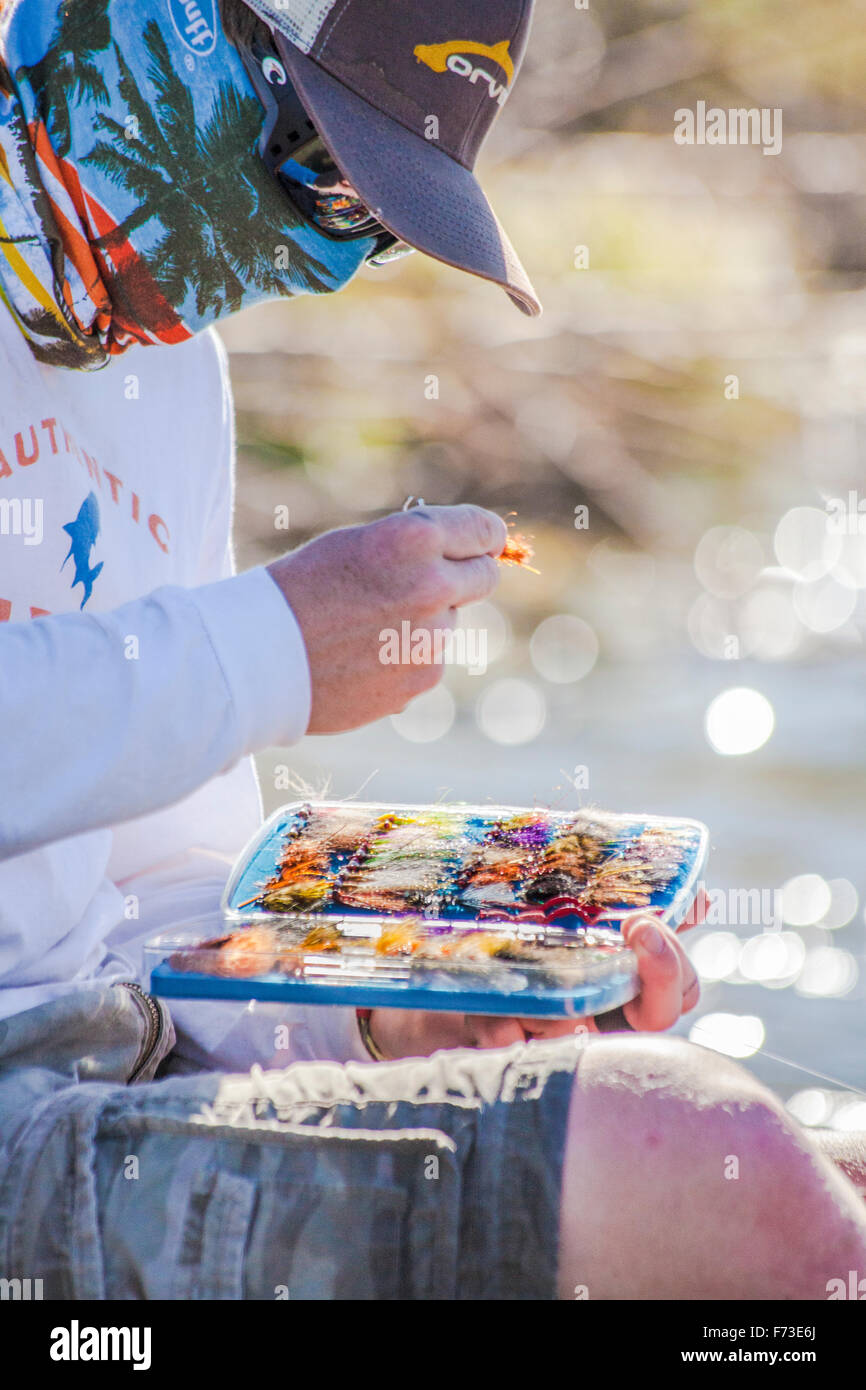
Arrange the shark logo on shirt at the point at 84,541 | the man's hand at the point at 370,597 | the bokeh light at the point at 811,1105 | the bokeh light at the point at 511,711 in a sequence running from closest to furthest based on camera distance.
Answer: the man's hand at the point at 370,597
the shark logo on shirt at the point at 84,541
the bokeh light at the point at 811,1105
the bokeh light at the point at 511,711

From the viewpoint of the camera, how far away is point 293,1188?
93cm

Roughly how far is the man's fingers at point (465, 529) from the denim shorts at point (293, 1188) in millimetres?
439

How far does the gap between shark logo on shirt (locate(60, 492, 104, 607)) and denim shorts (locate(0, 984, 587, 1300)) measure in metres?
0.53

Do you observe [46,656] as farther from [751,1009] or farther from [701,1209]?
[751,1009]

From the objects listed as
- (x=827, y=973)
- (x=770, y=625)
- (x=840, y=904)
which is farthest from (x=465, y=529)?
(x=770, y=625)

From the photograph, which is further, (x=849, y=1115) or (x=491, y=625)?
(x=491, y=625)

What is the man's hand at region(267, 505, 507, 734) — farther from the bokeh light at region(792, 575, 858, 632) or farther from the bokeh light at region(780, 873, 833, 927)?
the bokeh light at region(792, 575, 858, 632)

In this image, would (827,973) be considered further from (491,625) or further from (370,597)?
(491,625)

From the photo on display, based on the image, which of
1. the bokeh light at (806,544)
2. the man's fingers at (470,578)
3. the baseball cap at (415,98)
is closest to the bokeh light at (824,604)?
the bokeh light at (806,544)

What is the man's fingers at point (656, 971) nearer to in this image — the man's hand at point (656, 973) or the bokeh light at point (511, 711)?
the man's hand at point (656, 973)

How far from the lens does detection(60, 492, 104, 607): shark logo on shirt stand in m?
1.28

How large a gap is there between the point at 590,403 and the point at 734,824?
375cm

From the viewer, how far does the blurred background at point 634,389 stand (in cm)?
602

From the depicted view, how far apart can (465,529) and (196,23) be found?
0.58 metres
